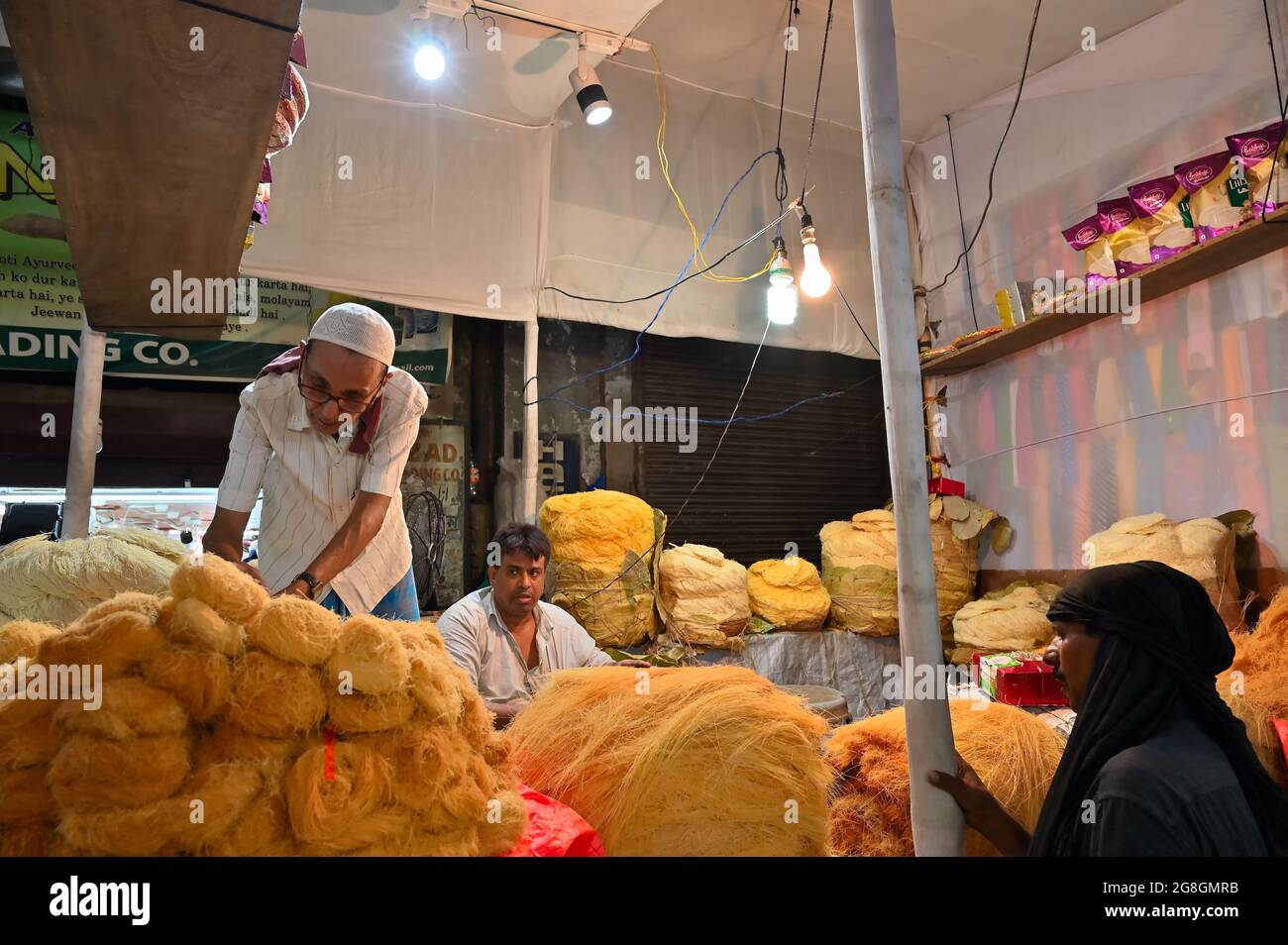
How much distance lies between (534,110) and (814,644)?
3823 mm

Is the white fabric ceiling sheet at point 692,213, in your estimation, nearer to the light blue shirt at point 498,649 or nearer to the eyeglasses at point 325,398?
the light blue shirt at point 498,649

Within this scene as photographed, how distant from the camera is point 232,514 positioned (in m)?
2.24

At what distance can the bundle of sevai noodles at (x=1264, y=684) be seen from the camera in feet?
7.63

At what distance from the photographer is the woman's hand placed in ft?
4.50

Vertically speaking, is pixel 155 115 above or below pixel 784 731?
above

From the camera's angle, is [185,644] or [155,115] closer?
[185,644]

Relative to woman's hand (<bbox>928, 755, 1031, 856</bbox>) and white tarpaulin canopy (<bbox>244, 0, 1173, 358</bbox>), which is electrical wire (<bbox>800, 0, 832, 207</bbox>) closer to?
white tarpaulin canopy (<bbox>244, 0, 1173, 358</bbox>)

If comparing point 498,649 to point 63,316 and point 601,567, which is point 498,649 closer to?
point 601,567

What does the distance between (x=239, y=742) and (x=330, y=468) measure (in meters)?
1.61

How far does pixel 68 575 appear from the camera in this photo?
80.0 inches

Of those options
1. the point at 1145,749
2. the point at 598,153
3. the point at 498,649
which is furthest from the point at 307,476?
the point at 598,153
